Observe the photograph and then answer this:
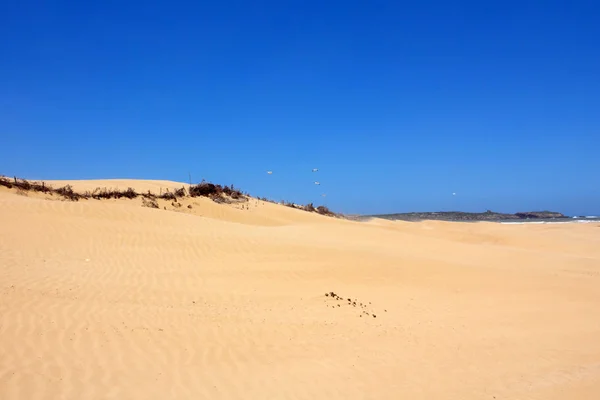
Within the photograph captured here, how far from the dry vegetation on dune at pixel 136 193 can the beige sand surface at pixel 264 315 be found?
9.28 feet

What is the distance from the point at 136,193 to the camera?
20.4 meters

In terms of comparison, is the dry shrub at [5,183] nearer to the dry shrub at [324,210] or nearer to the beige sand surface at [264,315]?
the beige sand surface at [264,315]

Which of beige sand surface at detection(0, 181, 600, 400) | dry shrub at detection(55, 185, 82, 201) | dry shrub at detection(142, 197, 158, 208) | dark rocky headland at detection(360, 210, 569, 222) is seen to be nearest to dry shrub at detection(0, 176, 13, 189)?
dry shrub at detection(55, 185, 82, 201)

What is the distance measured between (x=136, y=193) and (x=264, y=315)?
1401 cm

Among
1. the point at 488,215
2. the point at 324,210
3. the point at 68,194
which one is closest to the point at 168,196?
the point at 68,194

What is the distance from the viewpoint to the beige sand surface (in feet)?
18.0

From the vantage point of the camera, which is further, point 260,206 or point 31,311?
point 260,206

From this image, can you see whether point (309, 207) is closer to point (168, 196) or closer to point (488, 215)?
point (168, 196)

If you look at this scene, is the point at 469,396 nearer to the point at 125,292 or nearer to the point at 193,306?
the point at 193,306

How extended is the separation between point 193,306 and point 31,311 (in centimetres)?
249

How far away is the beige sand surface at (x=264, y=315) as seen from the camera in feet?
18.0

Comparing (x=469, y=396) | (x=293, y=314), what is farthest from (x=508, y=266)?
(x=469, y=396)

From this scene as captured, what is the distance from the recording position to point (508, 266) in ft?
48.0

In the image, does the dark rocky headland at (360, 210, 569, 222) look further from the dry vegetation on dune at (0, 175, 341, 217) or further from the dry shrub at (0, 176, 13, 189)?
the dry shrub at (0, 176, 13, 189)
